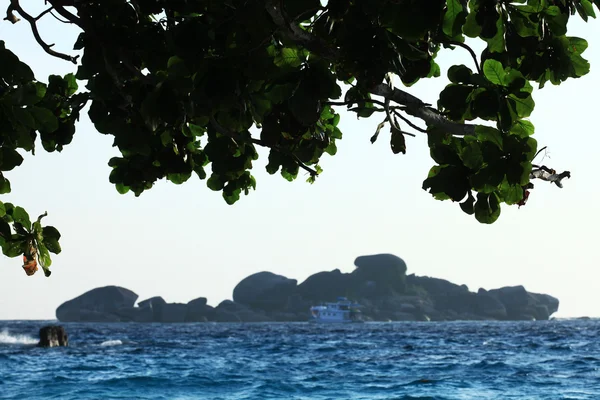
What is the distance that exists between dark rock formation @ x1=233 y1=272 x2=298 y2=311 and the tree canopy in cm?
18770

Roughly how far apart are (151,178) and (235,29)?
2.05 metres

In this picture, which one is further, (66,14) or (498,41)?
(66,14)

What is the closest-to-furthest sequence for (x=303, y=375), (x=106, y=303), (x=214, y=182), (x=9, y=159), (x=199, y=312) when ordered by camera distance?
(x=9, y=159) < (x=214, y=182) < (x=303, y=375) < (x=199, y=312) < (x=106, y=303)

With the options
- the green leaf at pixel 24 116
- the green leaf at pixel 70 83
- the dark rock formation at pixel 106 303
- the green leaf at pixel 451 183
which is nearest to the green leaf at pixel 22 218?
the green leaf at pixel 70 83

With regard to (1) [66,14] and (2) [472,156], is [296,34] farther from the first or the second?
(1) [66,14]

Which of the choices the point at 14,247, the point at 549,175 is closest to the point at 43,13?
the point at 14,247

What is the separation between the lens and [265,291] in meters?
194

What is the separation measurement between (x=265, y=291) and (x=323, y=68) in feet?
629

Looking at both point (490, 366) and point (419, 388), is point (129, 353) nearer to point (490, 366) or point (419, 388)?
point (490, 366)

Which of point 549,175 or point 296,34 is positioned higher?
point 296,34

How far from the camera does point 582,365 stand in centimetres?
3108

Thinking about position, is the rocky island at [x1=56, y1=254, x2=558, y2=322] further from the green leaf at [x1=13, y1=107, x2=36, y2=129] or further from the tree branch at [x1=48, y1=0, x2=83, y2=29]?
the green leaf at [x1=13, y1=107, x2=36, y2=129]

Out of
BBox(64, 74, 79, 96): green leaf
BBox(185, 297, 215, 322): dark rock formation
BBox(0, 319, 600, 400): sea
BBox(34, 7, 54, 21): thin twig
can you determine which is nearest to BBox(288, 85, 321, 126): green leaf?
BBox(34, 7, 54, 21): thin twig

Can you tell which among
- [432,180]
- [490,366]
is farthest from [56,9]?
[490,366]
